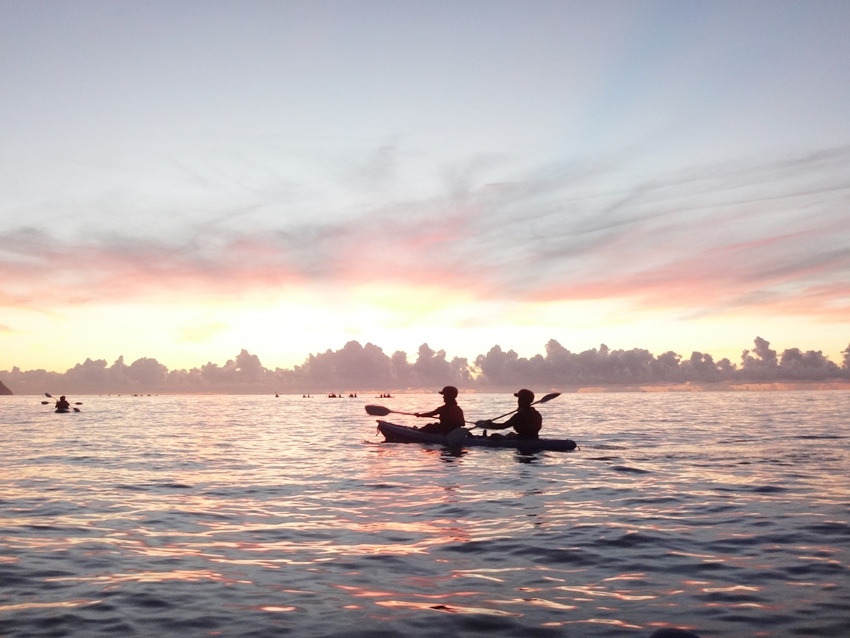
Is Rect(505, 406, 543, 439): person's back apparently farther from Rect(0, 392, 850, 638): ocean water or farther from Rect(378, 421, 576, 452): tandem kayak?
Rect(0, 392, 850, 638): ocean water

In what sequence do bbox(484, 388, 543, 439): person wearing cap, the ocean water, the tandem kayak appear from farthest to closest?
bbox(484, 388, 543, 439): person wearing cap < the tandem kayak < the ocean water

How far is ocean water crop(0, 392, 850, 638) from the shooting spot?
7.62 m

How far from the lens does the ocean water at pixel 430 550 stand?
762 cm

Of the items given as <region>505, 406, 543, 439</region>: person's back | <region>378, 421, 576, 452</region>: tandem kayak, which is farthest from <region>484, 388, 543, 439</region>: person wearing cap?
<region>378, 421, 576, 452</region>: tandem kayak

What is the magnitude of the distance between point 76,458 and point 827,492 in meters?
26.8

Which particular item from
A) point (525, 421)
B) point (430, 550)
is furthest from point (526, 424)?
point (430, 550)

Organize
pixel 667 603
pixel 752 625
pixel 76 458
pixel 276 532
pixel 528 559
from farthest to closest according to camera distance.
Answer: pixel 76 458, pixel 276 532, pixel 528 559, pixel 667 603, pixel 752 625

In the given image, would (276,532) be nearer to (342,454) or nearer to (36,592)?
(36,592)

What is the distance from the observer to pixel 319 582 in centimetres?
912

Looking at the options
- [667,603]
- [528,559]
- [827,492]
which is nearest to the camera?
[667,603]

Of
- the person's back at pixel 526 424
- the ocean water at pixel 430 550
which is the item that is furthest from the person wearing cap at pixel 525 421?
the ocean water at pixel 430 550

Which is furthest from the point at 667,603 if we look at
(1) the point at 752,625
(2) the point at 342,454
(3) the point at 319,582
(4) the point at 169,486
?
(2) the point at 342,454

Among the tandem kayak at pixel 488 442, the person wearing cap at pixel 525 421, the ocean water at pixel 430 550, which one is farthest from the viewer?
the person wearing cap at pixel 525 421

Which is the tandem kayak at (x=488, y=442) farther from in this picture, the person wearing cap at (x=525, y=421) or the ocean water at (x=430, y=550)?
the ocean water at (x=430, y=550)
